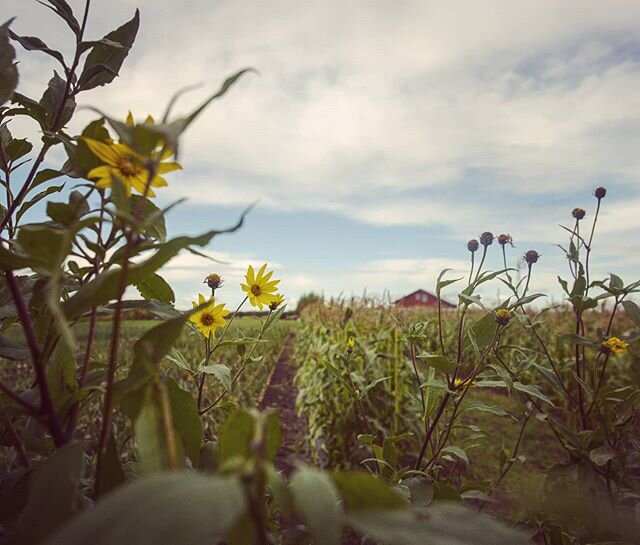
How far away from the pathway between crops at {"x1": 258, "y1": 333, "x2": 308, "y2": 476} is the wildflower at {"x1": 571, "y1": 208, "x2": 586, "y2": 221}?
1637 millimetres

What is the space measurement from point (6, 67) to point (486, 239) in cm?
110

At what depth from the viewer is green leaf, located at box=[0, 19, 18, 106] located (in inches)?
16.9

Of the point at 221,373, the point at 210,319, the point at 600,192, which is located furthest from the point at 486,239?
the point at 221,373

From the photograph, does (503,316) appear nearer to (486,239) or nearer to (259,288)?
(486,239)

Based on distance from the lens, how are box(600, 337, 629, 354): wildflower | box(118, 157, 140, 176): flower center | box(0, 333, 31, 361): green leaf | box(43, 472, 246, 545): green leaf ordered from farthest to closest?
box(600, 337, 629, 354): wildflower < box(0, 333, 31, 361): green leaf < box(118, 157, 140, 176): flower center < box(43, 472, 246, 545): green leaf

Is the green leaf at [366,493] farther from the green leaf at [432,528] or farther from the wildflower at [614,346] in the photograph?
the wildflower at [614,346]

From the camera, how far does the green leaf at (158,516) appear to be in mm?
213

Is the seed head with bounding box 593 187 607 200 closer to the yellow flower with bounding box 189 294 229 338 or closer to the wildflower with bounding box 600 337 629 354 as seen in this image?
the wildflower with bounding box 600 337 629 354

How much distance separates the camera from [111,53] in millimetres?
670

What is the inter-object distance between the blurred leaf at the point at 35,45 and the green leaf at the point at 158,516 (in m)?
0.64

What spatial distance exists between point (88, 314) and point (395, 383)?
9.65 ft

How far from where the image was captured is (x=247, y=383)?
5543 mm

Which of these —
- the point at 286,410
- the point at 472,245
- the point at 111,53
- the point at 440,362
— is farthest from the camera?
the point at 286,410

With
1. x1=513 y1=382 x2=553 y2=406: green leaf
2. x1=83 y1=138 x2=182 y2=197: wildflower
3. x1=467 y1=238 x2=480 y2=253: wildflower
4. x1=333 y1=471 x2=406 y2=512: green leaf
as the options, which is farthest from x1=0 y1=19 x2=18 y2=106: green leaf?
x1=467 y1=238 x2=480 y2=253: wildflower
